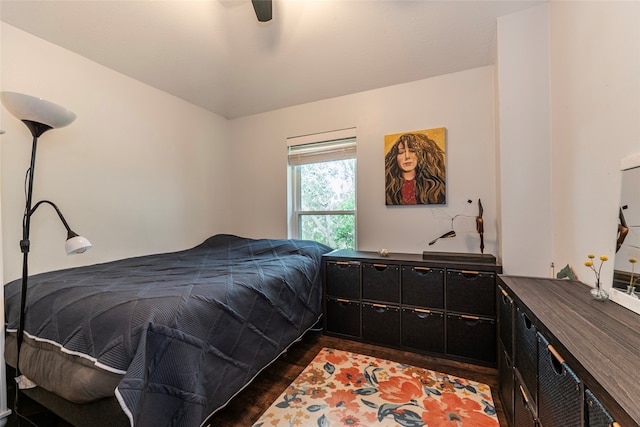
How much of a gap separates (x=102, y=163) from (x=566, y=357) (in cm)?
307

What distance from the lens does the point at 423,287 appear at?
2117 millimetres

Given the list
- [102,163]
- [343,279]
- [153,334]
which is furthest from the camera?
[343,279]

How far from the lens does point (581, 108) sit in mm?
1413

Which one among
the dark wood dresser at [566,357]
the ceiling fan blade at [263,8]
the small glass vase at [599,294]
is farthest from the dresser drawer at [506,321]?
the ceiling fan blade at [263,8]

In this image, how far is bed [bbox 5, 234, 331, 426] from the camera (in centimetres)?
104

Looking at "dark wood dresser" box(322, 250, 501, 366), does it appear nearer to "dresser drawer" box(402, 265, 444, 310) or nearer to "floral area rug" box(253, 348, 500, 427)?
"dresser drawer" box(402, 265, 444, 310)

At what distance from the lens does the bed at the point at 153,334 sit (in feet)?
3.41

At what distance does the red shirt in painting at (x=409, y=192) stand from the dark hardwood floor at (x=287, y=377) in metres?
1.34

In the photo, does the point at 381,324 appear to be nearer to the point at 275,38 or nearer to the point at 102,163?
the point at 275,38

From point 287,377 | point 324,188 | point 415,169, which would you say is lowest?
point 287,377

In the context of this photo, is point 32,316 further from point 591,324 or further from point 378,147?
point 378,147

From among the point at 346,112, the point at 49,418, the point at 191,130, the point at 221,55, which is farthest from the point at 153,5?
the point at 49,418

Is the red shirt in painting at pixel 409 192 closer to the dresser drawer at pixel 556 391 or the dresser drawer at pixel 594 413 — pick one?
the dresser drawer at pixel 556 391

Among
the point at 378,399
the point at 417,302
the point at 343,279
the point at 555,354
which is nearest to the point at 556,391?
the point at 555,354
